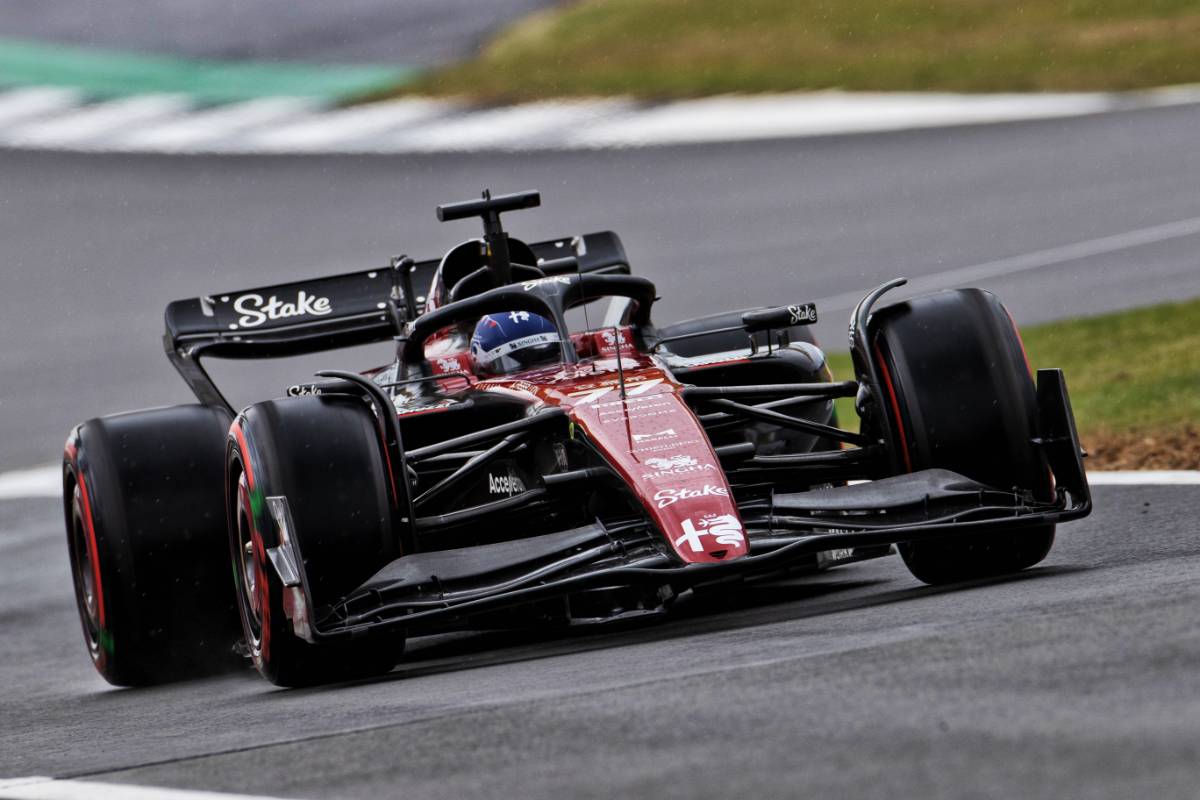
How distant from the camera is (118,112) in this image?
26625 mm

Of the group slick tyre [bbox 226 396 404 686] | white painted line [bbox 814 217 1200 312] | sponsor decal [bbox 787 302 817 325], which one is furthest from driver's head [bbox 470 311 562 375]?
white painted line [bbox 814 217 1200 312]

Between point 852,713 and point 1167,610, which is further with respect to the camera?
point 1167,610

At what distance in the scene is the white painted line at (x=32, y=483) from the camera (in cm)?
1352

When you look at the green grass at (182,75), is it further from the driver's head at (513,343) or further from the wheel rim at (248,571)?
the wheel rim at (248,571)

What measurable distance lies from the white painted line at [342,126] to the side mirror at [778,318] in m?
17.5

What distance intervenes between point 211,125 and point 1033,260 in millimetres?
12057

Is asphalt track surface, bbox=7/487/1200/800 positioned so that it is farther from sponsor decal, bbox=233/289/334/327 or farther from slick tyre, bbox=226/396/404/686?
sponsor decal, bbox=233/289/334/327

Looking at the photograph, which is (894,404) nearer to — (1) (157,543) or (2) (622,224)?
(1) (157,543)

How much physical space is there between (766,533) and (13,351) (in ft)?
45.2

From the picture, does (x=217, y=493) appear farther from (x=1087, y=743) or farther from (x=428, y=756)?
(x=1087, y=743)

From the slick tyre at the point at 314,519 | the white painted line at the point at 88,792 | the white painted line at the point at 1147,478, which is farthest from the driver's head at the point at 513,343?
the white painted line at the point at 88,792

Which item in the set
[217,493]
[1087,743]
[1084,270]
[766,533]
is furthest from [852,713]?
[1084,270]

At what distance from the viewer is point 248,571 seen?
712cm

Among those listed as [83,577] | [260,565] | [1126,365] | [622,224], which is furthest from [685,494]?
[622,224]
